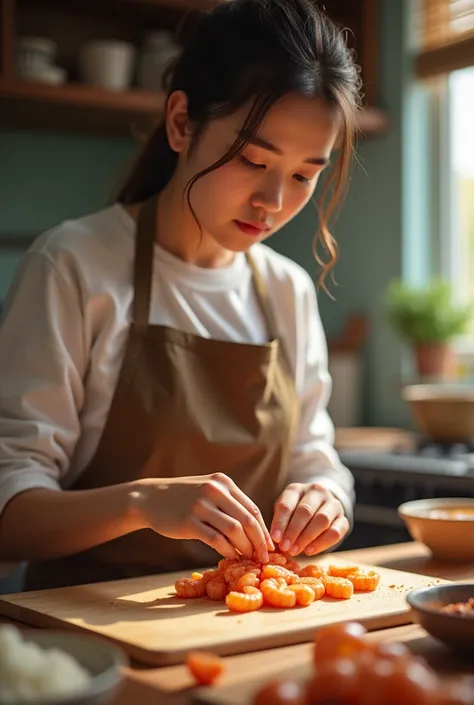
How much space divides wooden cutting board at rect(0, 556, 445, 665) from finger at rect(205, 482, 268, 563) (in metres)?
0.10

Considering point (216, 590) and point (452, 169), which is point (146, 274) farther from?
point (452, 169)

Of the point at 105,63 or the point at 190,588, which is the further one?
the point at 105,63

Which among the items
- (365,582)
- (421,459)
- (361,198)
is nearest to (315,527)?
(365,582)

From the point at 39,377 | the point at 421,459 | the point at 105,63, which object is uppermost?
the point at 105,63

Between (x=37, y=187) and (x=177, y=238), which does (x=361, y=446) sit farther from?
(x=37, y=187)

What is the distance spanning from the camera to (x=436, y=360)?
323cm

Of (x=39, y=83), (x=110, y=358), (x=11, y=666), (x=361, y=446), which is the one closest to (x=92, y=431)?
(x=110, y=358)

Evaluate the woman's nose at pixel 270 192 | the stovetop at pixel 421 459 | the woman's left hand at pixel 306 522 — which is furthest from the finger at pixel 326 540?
the stovetop at pixel 421 459

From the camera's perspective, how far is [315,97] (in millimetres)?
1533

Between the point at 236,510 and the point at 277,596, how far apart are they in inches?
4.7

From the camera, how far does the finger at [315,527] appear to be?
1.46m

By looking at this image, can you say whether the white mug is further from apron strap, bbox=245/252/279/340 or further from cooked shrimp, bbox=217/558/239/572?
cooked shrimp, bbox=217/558/239/572

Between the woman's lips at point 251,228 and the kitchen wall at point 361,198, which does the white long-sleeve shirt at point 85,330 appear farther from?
the kitchen wall at point 361,198

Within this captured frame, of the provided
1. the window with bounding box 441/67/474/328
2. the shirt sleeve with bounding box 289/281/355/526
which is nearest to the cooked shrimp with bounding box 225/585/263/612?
the shirt sleeve with bounding box 289/281/355/526
